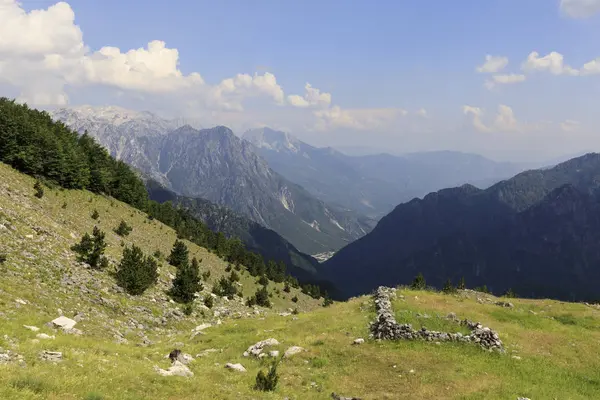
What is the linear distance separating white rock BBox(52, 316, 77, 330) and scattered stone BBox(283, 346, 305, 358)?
15.7 meters

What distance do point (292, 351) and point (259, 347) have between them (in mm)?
2970

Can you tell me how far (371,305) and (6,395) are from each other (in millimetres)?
35519

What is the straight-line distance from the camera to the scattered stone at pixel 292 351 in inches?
1143

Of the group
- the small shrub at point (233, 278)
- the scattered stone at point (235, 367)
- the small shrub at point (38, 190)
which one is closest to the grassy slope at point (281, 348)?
the scattered stone at point (235, 367)

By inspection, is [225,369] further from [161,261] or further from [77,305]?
[161,261]

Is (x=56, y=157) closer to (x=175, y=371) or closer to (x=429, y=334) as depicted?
(x=175, y=371)

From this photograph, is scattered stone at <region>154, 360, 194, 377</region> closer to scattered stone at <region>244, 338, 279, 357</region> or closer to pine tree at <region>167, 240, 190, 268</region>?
scattered stone at <region>244, 338, 279, 357</region>

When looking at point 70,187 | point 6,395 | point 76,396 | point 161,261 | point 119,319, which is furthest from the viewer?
point 70,187

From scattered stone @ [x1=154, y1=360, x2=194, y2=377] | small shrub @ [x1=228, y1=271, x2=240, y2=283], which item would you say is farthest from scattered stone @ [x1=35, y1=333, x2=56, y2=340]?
small shrub @ [x1=228, y1=271, x2=240, y2=283]

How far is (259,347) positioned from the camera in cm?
3066

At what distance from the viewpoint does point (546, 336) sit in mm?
33625

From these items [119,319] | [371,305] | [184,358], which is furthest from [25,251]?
[371,305]

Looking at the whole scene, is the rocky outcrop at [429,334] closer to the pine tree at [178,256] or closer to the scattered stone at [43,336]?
the scattered stone at [43,336]

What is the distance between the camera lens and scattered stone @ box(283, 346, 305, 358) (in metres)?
29.0
